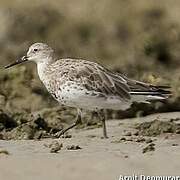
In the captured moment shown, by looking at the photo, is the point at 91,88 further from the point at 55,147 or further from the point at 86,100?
the point at 55,147

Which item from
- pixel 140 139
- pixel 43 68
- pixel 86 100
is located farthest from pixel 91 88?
pixel 140 139

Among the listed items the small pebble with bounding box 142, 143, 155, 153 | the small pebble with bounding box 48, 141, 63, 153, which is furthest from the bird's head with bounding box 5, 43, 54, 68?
the small pebble with bounding box 142, 143, 155, 153

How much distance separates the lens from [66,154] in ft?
30.9

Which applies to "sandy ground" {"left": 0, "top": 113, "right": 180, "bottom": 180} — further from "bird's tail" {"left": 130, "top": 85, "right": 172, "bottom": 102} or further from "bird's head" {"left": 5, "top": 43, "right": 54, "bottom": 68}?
"bird's head" {"left": 5, "top": 43, "right": 54, "bottom": 68}

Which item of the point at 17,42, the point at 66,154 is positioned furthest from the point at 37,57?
the point at 17,42

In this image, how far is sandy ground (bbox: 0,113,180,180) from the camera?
28.0 ft

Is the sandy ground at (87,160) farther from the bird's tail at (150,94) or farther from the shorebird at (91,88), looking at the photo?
the bird's tail at (150,94)

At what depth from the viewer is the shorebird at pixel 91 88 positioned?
11727 mm

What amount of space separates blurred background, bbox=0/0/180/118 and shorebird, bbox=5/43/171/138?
2043 mm

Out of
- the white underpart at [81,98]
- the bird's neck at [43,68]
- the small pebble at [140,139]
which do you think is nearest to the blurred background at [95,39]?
the bird's neck at [43,68]

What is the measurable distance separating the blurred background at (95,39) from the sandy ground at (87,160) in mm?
3993

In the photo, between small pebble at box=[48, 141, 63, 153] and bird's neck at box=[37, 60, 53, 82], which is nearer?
small pebble at box=[48, 141, 63, 153]

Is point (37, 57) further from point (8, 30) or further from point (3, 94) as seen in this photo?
point (8, 30)

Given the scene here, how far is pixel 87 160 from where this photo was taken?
8930mm
